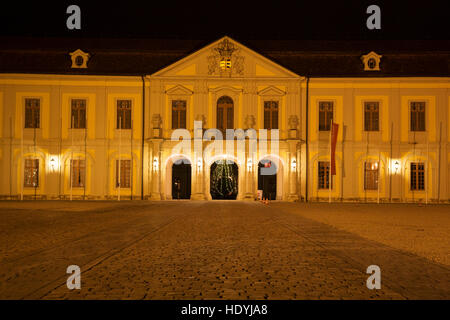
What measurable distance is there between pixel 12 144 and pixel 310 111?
20.1 meters

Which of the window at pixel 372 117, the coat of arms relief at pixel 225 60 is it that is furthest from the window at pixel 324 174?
the coat of arms relief at pixel 225 60

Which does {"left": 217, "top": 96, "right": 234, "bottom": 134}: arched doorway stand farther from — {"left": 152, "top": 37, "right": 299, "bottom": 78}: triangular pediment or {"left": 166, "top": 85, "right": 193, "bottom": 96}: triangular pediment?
{"left": 166, "top": 85, "right": 193, "bottom": 96}: triangular pediment

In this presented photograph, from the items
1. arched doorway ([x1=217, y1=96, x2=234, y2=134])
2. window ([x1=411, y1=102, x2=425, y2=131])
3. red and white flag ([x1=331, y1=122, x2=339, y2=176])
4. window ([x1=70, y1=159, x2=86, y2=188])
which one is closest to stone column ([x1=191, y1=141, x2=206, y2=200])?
arched doorway ([x1=217, y1=96, x2=234, y2=134])

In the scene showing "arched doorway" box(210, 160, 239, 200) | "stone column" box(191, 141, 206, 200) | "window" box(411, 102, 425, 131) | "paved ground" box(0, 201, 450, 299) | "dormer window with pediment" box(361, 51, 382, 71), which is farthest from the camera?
"arched doorway" box(210, 160, 239, 200)

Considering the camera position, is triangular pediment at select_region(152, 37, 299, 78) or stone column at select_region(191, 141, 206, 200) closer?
stone column at select_region(191, 141, 206, 200)

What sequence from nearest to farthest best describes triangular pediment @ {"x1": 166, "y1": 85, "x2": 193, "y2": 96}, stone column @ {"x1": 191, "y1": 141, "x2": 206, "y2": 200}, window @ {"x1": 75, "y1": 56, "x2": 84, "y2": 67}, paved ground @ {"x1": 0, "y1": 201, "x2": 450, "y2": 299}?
paved ground @ {"x1": 0, "y1": 201, "x2": 450, "y2": 299} → stone column @ {"x1": 191, "y1": 141, "x2": 206, "y2": 200} → triangular pediment @ {"x1": 166, "y1": 85, "x2": 193, "y2": 96} → window @ {"x1": 75, "y1": 56, "x2": 84, "y2": 67}

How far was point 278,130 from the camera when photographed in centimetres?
3234

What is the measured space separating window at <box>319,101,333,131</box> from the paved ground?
20.7 m

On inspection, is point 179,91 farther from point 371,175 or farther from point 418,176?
point 418,176

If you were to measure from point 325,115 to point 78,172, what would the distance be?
1718cm

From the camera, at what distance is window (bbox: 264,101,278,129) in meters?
32.5

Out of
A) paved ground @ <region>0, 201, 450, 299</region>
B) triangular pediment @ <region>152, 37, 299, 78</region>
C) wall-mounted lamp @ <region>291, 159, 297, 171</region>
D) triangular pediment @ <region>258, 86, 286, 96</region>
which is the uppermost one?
triangular pediment @ <region>152, 37, 299, 78</region>

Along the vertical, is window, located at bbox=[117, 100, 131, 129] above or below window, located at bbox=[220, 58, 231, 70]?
below
